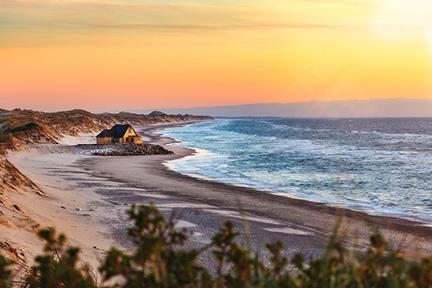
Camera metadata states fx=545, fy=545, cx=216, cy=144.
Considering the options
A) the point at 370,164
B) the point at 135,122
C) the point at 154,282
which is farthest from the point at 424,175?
the point at 135,122

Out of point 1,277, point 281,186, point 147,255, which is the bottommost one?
point 281,186

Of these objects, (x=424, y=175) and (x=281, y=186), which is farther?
(x=424, y=175)

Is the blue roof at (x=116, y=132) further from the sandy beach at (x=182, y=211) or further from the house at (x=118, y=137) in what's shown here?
the sandy beach at (x=182, y=211)

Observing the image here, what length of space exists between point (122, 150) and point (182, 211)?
4418 cm

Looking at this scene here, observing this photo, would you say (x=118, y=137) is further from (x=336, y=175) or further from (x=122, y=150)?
(x=336, y=175)

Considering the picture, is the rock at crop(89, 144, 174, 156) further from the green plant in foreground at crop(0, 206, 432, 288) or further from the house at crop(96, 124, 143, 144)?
the green plant in foreground at crop(0, 206, 432, 288)

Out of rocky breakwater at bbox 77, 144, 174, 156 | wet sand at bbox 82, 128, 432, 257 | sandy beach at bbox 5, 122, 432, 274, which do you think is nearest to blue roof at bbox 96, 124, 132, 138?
rocky breakwater at bbox 77, 144, 174, 156

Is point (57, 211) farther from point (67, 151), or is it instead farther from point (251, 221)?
point (67, 151)

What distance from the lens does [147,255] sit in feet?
8.00

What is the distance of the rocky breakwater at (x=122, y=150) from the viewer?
5234 centimetres

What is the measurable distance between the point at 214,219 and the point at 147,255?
58.7 ft

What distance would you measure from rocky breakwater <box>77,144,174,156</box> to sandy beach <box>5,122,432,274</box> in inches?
573

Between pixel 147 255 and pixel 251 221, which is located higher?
pixel 147 255

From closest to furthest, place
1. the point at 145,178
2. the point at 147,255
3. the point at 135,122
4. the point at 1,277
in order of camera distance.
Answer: the point at 147,255, the point at 1,277, the point at 145,178, the point at 135,122
